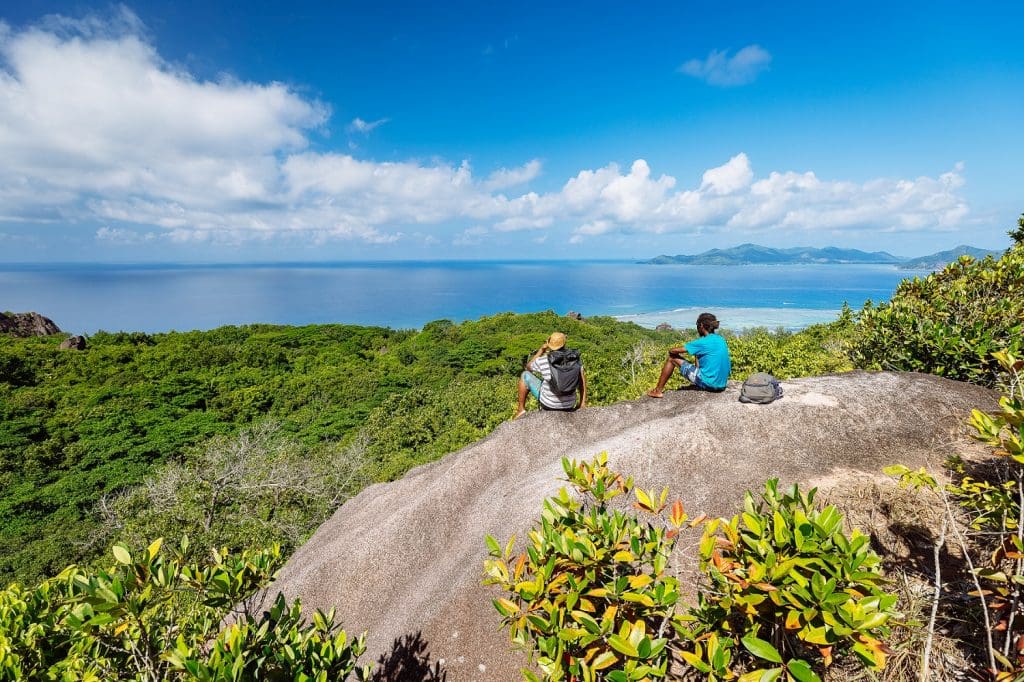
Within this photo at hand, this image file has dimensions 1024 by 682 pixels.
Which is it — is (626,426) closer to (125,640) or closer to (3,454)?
(125,640)

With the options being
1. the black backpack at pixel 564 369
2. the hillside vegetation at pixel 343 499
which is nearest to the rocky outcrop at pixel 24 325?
the hillside vegetation at pixel 343 499

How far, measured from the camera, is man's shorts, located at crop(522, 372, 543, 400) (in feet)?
28.8

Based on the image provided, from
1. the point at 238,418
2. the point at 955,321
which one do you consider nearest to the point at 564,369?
the point at 955,321

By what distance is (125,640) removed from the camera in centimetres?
301

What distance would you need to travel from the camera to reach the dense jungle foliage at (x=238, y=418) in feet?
62.1

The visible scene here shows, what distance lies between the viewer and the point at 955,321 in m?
7.88

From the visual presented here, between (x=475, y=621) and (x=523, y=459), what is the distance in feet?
10.8

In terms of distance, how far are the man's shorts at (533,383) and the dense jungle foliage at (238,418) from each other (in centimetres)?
844

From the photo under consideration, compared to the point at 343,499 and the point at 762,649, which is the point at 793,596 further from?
the point at 343,499

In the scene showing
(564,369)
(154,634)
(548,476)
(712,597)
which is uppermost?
(564,369)

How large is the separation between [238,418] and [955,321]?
163ft

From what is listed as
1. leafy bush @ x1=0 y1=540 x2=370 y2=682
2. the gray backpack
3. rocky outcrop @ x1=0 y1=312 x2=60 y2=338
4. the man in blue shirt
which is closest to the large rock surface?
the gray backpack

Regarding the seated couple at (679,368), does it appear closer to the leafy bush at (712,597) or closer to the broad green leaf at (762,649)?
the leafy bush at (712,597)

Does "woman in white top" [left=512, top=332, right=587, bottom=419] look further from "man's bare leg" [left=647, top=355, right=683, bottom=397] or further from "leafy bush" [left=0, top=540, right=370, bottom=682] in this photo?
"leafy bush" [left=0, top=540, right=370, bottom=682]
